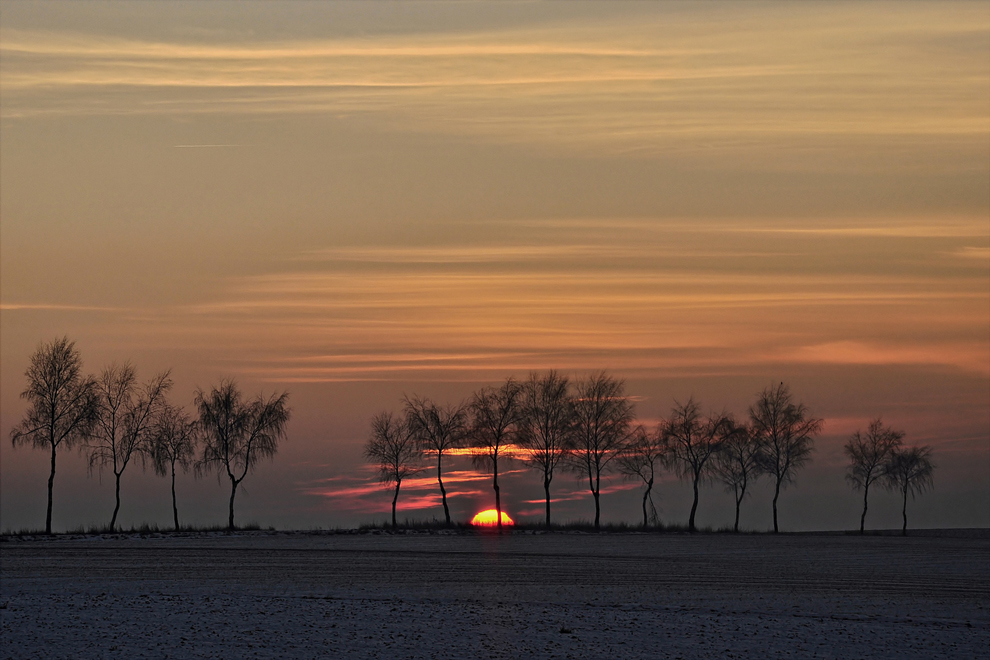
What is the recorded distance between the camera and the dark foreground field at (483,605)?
22203mm

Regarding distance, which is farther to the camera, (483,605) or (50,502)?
(50,502)

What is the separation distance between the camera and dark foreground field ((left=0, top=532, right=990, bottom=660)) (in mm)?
22203

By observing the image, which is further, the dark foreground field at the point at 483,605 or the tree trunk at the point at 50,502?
the tree trunk at the point at 50,502

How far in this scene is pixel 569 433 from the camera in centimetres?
8762

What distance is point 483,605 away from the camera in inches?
1102

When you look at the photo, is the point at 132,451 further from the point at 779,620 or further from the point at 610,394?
the point at 779,620

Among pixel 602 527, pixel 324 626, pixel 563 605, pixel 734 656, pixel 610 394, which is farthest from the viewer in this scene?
pixel 610 394

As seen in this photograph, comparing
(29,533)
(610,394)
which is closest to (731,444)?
(610,394)

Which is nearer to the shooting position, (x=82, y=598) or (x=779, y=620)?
(x=779, y=620)

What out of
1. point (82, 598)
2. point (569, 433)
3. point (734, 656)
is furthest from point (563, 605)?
point (569, 433)

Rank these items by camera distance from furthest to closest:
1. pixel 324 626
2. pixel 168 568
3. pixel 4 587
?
pixel 168 568, pixel 4 587, pixel 324 626

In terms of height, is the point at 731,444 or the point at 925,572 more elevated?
the point at 731,444

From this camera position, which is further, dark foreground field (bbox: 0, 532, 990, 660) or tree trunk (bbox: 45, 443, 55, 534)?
tree trunk (bbox: 45, 443, 55, 534)

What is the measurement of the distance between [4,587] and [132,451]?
4164 centimetres
